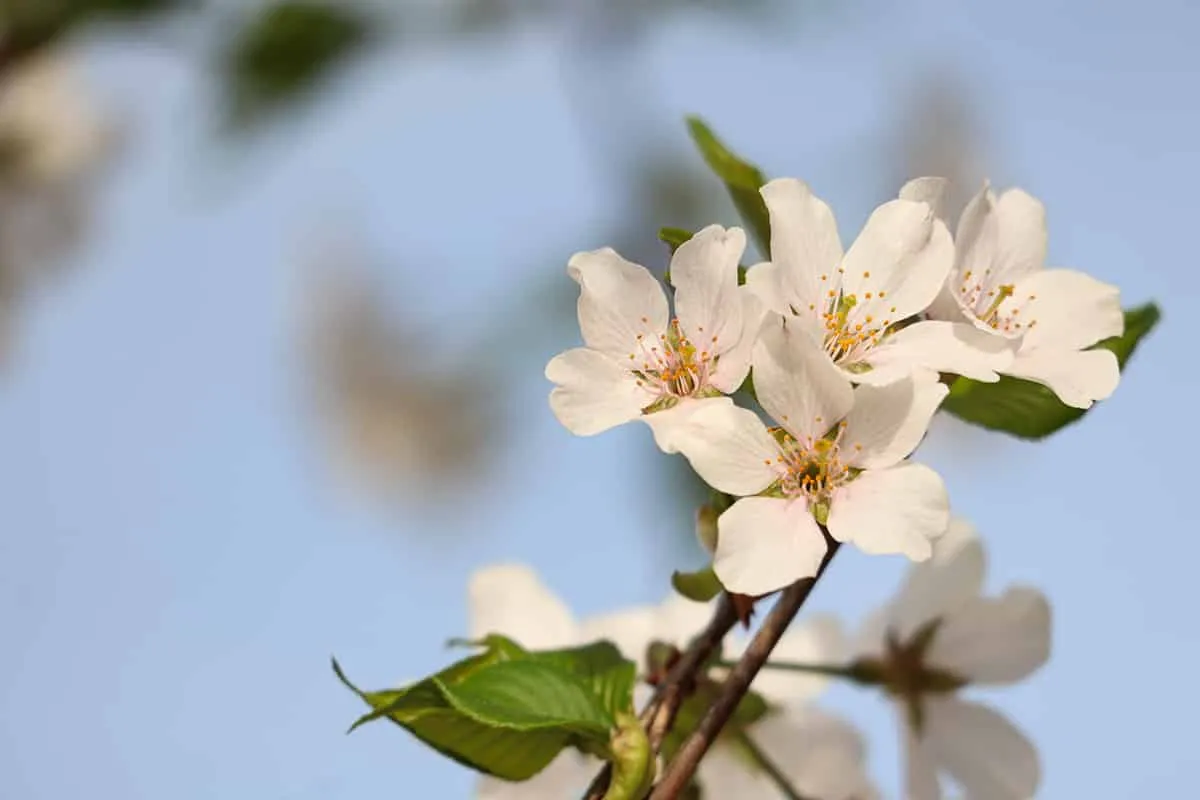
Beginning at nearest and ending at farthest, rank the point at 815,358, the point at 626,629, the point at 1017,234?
the point at 815,358 < the point at 1017,234 < the point at 626,629

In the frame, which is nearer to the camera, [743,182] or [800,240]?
[800,240]

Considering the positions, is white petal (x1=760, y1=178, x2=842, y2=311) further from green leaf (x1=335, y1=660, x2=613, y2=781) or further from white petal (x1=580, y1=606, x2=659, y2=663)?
white petal (x1=580, y1=606, x2=659, y2=663)

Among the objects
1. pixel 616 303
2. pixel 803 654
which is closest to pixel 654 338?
pixel 616 303

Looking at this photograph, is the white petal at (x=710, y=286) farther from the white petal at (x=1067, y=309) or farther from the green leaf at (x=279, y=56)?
Result: the green leaf at (x=279, y=56)

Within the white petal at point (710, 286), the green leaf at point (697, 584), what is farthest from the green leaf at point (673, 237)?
the green leaf at point (697, 584)

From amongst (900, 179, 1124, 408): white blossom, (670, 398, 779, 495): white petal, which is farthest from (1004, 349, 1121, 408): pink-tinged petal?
(670, 398, 779, 495): white petal

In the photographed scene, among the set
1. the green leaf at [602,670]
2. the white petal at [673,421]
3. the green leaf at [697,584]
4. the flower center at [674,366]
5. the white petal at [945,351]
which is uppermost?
the flower center at [674,366]

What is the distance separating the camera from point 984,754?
68cm

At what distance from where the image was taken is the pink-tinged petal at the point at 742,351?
0.48 m

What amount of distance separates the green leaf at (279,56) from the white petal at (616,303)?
1063 millimetres

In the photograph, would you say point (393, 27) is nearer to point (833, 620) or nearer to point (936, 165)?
point (936, 165)

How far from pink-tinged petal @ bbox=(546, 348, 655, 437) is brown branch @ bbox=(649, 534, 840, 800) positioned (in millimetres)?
90

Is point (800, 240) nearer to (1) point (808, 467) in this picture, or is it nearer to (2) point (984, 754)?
(1) point (808, 467)

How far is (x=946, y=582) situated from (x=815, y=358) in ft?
1.01
